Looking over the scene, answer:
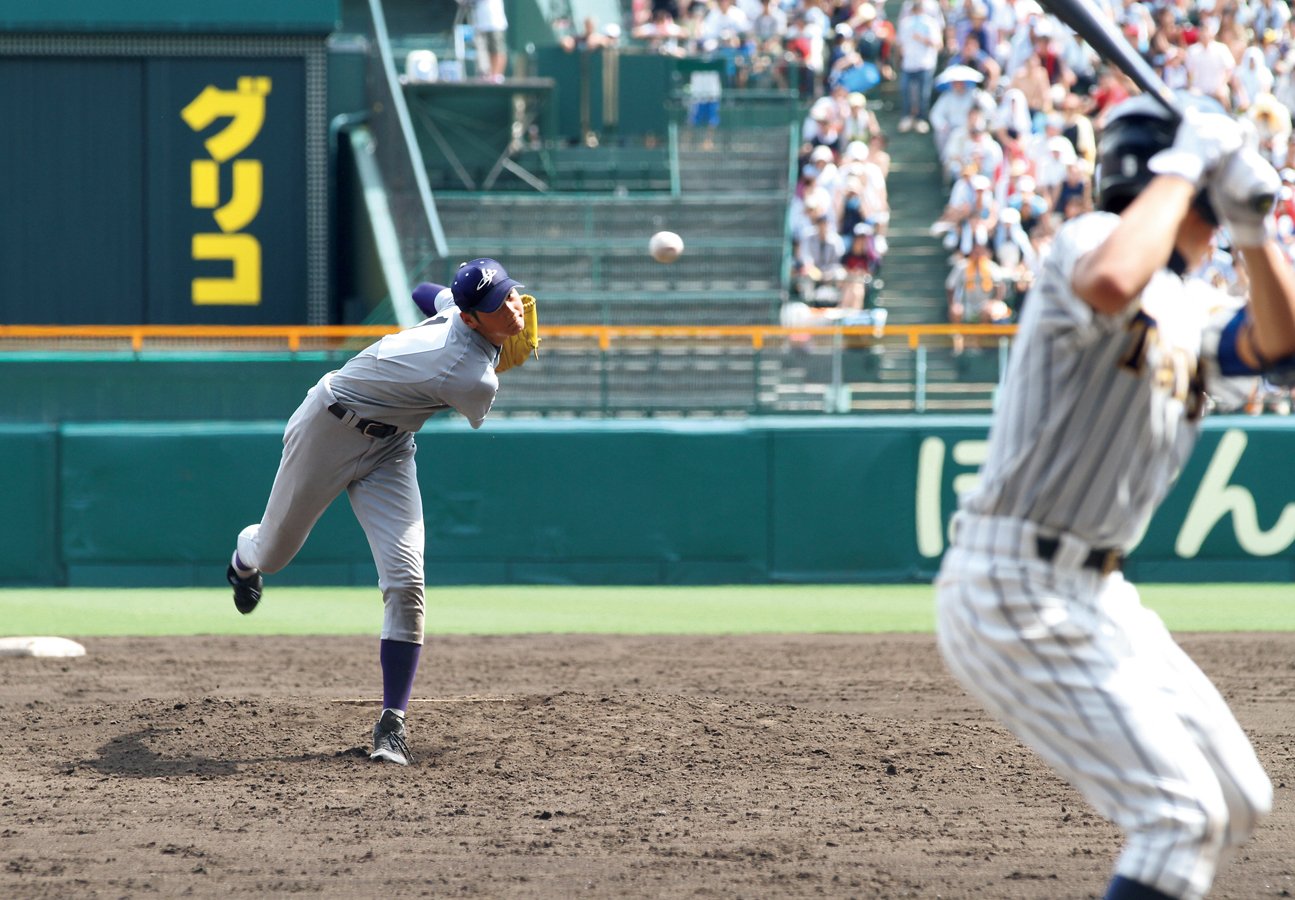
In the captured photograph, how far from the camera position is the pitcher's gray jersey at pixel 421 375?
6.09 meters

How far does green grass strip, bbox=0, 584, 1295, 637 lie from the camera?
10516mm

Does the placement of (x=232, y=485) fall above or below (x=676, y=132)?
below

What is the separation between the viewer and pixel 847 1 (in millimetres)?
20375

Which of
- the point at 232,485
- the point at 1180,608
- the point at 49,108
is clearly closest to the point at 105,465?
the point at 232,485

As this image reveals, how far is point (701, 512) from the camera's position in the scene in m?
12.4

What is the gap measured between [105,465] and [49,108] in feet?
19.1

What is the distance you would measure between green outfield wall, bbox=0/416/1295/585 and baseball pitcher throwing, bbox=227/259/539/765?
584 centimetres

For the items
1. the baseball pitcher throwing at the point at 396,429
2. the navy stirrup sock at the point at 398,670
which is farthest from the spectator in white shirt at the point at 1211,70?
the navy stirrup sock at the point at 398,670

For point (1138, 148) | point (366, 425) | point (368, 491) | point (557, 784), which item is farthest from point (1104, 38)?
point (368, 491)

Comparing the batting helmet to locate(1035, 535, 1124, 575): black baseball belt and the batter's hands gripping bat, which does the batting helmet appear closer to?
the batter's hands gripping bat

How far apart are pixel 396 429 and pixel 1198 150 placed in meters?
3.94

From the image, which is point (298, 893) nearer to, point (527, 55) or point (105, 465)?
point (105, 465)

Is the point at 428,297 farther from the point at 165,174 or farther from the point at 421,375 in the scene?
the point at 165,174

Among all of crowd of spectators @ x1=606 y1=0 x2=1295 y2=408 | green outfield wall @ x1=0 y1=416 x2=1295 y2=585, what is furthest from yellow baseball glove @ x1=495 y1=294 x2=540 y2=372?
crowd of spectators @ x1=606 y1=0 x2=1295 y2=408
